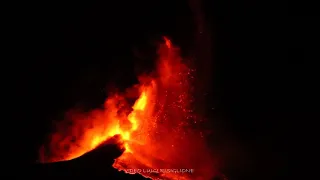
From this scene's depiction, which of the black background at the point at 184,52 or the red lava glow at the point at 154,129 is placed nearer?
the red lava glow at the point at 154,129

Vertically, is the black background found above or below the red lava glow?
above

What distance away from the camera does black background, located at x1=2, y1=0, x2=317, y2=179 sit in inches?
252

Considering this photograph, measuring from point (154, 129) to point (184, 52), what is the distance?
5.17 ft

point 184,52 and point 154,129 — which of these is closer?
point 154,129

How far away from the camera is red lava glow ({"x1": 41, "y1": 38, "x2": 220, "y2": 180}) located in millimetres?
5348

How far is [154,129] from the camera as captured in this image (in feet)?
21.1

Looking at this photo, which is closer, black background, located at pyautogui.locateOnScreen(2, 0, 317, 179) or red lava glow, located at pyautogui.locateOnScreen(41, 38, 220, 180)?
red lava glow, located at pyautogui.locateOnScreen(41, 38, 220, 180)

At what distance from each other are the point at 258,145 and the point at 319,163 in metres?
1.19

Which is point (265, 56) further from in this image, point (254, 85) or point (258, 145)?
point (258, 145)

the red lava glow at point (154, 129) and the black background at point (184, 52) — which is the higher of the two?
the black background at point (184, 52)

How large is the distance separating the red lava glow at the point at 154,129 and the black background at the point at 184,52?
0.36m

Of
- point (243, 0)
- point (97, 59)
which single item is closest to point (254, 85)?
point (243, 0)

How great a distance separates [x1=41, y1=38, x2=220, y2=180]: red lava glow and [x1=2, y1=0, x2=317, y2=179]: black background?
36cm

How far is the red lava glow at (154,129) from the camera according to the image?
5.35 m
